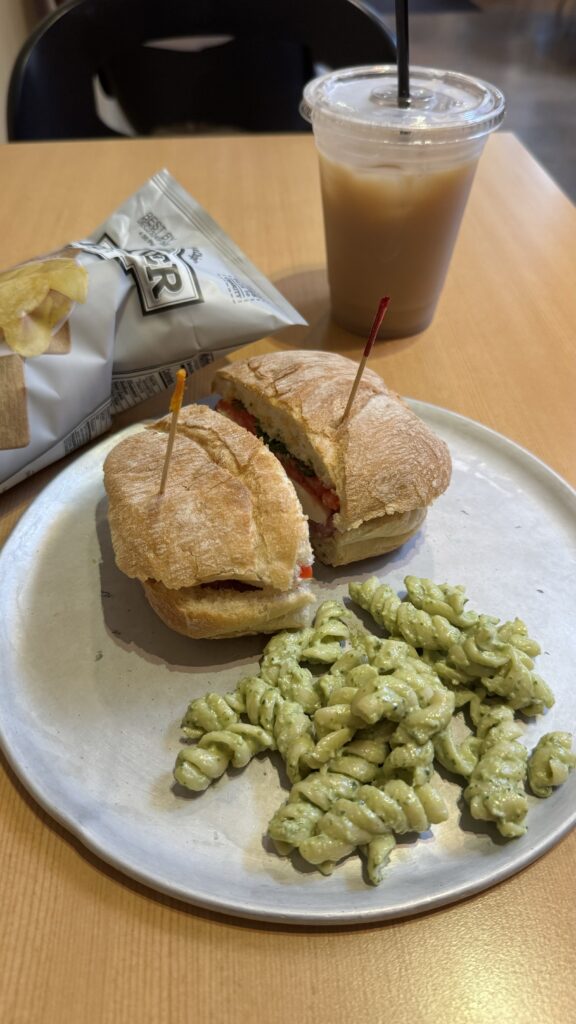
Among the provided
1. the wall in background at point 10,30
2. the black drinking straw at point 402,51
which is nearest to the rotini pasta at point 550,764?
the black drinking straw at point 402,51

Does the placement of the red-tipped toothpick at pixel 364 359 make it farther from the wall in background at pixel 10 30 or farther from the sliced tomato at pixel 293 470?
the wall in background at pixel 10 30

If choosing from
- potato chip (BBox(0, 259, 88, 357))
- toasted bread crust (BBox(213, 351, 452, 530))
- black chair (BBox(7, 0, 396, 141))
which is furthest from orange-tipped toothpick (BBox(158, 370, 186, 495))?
black chair (BBox(7, 0, 396, 141))

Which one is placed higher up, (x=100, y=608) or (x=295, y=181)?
(x=295, y=181)

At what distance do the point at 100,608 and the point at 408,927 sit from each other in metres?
0.70

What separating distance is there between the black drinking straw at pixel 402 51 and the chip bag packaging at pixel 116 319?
50cm

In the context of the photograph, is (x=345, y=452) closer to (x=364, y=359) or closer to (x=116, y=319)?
(x=364, y=359)

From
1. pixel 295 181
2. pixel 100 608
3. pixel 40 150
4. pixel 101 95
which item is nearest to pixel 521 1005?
pixel 100 608

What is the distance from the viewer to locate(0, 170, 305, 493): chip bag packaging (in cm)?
146

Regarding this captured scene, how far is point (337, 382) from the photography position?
4.80 ft

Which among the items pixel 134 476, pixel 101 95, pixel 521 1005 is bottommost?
pixel 521 1005

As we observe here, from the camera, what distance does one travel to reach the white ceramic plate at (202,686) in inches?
37.8

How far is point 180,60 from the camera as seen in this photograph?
299 cm

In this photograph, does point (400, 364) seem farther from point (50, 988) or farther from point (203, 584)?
point (50, 988)

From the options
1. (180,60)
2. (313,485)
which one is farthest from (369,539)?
(180,60)
